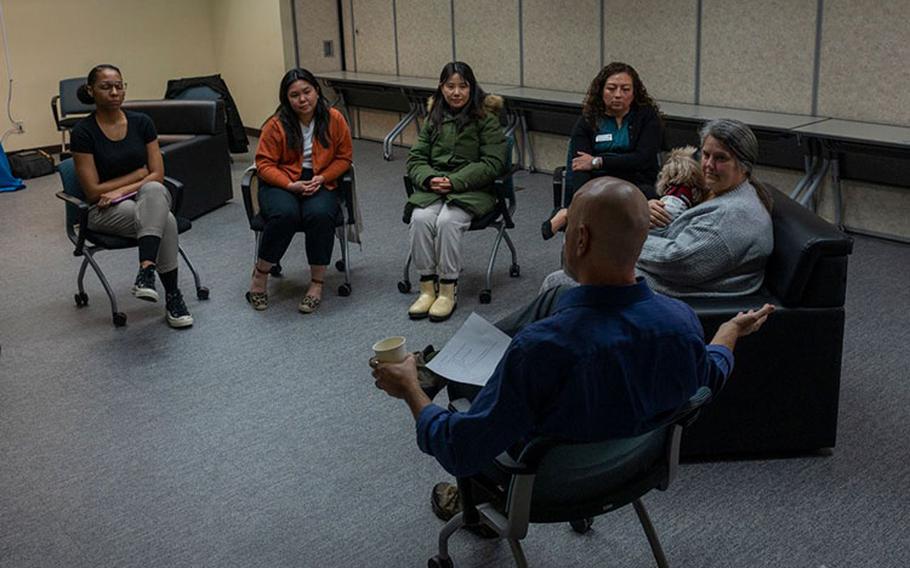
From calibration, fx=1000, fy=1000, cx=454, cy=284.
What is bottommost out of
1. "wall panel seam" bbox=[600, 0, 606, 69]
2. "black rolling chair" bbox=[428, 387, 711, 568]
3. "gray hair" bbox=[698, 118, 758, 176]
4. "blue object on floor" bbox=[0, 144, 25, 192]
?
"blue object on floor" bbox=[0, 144, 25, 192]

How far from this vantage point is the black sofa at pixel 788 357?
3.15m

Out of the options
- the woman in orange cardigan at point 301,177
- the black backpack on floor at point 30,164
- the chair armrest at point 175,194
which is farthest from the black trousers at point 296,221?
the black backpack on floor at point 30,164

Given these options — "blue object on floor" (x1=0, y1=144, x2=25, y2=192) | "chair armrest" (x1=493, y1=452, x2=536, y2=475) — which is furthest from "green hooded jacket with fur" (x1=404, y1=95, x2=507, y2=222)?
"blue object on floor" (x1=0, y1=144, x2=25, y2=192)

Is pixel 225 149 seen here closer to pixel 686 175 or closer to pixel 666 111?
pixel 666 111

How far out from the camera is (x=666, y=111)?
645cm

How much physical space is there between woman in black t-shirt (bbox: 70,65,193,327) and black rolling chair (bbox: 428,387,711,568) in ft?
9.12

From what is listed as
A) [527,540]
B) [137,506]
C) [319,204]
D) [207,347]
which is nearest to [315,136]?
[319,204]

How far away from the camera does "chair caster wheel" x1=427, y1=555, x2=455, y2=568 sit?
276 cm

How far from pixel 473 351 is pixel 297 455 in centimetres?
127

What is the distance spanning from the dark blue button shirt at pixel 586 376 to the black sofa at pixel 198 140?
511cm

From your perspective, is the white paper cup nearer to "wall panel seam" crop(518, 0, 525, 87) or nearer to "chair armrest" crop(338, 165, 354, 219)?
"chair armrest" crop(338, 165, 354, 219)

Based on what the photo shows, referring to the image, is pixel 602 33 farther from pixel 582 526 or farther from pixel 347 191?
pixel 582 526

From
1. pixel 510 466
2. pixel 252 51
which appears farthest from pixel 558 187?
pixel 252 51

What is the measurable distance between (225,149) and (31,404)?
136 inches
